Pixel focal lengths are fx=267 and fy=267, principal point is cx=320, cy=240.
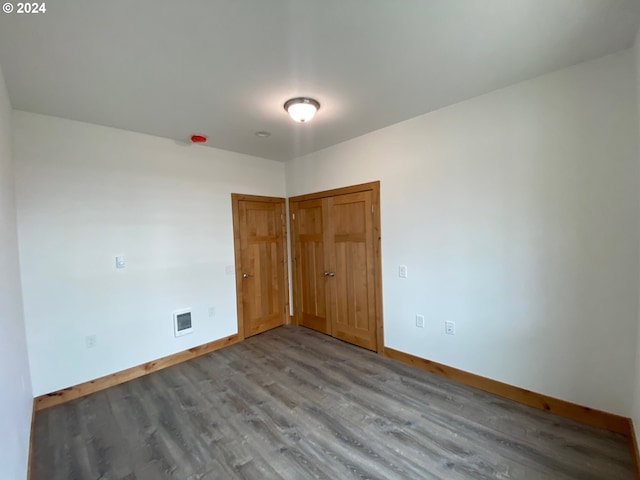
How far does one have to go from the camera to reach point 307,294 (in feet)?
13.3

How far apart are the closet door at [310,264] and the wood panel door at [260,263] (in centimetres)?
24

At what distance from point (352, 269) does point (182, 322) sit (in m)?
2.13

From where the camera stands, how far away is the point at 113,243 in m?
2.68

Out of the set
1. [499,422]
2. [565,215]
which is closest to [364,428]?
[499,422]

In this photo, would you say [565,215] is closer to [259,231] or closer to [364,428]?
[364,428]

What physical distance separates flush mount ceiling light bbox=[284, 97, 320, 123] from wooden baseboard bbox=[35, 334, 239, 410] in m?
2.85

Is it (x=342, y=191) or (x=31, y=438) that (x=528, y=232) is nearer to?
(x=342, y=191)

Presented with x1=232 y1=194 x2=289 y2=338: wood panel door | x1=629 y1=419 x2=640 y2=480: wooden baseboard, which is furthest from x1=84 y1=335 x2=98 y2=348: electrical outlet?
x1=629 y1=419 x2=640 y2=480: wooden baseboard

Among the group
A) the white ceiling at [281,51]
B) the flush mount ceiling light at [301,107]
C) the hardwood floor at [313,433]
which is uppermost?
the white ceiling at [281,51]

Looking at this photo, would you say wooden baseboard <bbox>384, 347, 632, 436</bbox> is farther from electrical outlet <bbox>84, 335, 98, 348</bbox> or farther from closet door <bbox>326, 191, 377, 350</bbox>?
electrical outlet <bbox>84, 335, 98, 348</bbox>

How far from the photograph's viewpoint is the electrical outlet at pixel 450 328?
2.52 meters

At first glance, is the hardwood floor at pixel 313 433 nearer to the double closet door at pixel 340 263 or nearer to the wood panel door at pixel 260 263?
the double closet door at pixel 340 263

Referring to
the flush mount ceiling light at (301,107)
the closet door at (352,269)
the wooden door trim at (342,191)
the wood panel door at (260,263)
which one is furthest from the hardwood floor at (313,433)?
the flush mount ceiling light at (301,107)

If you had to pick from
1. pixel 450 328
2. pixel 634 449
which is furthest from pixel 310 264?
pixel 634 449
